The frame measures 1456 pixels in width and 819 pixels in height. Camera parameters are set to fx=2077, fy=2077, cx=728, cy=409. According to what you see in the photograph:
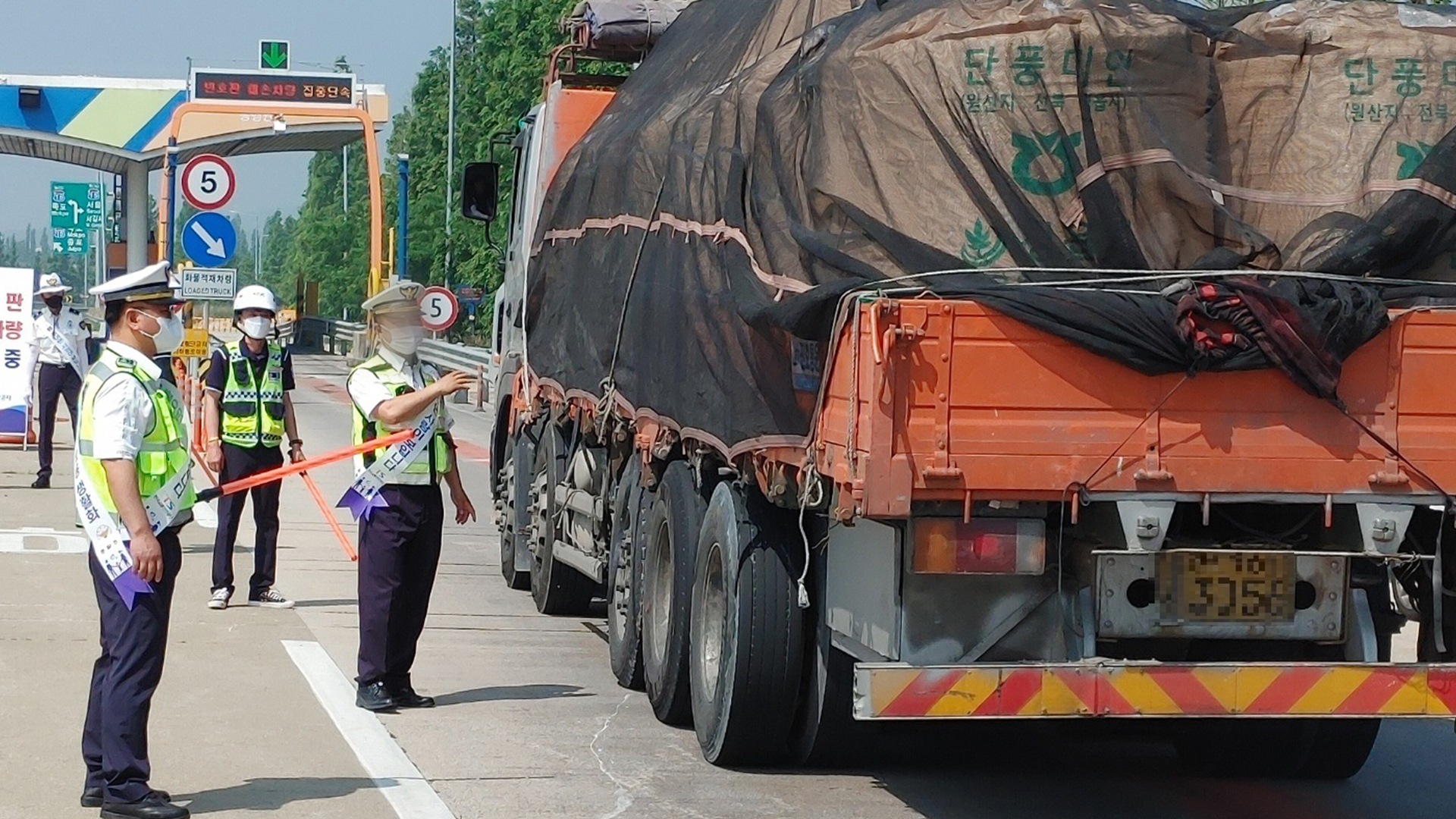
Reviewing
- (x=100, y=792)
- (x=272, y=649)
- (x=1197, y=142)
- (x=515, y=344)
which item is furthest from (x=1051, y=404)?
(x=515, y=344)

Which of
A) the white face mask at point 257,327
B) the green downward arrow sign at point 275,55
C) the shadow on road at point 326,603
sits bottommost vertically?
the shadow on road at point 326,603

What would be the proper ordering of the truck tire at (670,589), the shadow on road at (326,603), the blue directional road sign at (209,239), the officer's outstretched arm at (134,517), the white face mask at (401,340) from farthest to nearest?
the blue directional road sign at (209,239)
the shadow on road at (326,603)
the white face mask at (401,340)
the truck tire at (670,589)
the officer's outstretched arm at (134,517)

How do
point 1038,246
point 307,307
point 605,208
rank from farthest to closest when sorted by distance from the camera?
1. point 307,307
2. point 605,208
3. point 1038,246

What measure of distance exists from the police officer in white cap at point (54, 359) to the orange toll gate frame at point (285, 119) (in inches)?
428

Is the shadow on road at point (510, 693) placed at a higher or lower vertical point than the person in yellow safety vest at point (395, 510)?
lower

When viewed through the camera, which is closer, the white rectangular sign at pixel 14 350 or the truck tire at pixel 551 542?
the truck tire at pixel 551 542

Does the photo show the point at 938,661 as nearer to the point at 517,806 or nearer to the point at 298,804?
the point at 517,806

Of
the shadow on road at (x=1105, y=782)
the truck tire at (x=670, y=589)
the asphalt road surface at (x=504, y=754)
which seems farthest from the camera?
the truck tire at (x=670, y=589)

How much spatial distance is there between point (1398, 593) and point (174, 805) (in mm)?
4142

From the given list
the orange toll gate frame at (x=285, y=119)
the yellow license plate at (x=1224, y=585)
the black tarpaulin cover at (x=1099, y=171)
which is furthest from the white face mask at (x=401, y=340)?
the orange toll gate frame at (x=285, y=119)

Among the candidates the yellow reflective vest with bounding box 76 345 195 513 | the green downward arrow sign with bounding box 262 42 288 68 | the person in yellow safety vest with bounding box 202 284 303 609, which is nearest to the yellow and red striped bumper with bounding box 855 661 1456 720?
the yellow reflective vest with bounding box 76 345 195 513

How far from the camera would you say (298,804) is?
724cm

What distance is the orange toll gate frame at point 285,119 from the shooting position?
32031 millimetres

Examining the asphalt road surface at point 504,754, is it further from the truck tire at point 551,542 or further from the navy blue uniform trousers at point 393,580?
the truck tire at point 551,542
